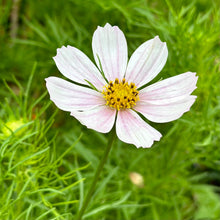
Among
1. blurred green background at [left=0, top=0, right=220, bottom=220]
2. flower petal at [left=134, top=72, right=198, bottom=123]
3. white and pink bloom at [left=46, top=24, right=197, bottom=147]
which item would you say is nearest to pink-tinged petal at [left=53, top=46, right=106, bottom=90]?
white and pink bloom at [left=46, top=24, right=197, bottom=147]

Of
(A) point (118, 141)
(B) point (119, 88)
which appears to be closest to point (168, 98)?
(B) point (119, 88)

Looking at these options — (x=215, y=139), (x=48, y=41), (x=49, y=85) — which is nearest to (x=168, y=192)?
Answer: (x=215, y=139)

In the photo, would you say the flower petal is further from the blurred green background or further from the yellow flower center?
the blurred green background

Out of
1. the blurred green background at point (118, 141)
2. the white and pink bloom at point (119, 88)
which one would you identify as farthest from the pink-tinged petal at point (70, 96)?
the blurred green background at point (118, 141)

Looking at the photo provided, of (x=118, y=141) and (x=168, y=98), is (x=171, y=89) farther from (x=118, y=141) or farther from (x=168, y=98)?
(x=118, y=141)

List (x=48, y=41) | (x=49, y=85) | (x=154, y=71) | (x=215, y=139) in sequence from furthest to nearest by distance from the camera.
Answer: (x=48, y=41), (x=215, y=139), (x=154, y=71), (x=49, y=85)

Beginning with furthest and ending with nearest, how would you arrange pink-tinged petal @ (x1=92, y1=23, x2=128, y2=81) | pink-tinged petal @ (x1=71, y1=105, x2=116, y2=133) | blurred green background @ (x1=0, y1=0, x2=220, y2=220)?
blurred green background @ (x1=0, y1=0, x2=220, y2=220)
pink-tinged petal @ (x1=92, y1=23, x2=128, y2=81)
pink-tinged petal @ (x1=71, y1=105, x2=116, y2=133)

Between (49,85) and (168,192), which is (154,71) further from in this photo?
(168,192)
